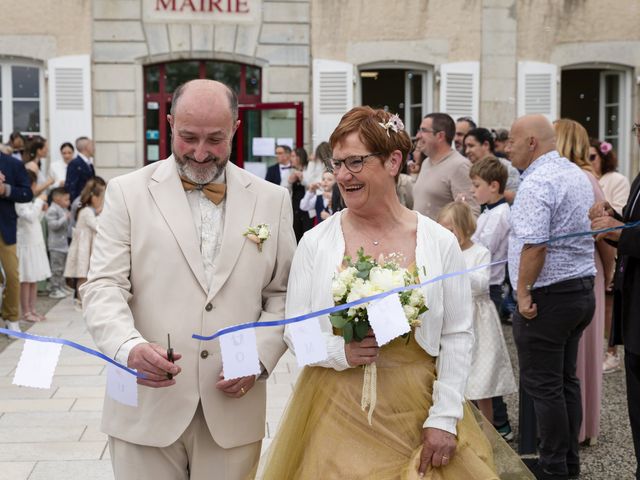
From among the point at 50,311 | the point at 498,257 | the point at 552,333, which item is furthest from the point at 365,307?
the point at 50,311

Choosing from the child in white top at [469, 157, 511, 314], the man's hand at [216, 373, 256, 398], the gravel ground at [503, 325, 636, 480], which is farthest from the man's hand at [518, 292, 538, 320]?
the man's hand at [216, 373, 256, 398]

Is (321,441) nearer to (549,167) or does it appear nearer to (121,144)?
(549,167)

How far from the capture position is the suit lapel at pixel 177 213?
3.44 meters

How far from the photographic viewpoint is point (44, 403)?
7.56 metres

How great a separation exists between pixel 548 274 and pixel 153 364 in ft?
9.48

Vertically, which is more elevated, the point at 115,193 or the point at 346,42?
the point at 346,42

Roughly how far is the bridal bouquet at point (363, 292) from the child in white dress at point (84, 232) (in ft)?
27.8

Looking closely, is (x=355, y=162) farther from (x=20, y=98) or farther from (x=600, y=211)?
(x=20, y=98)

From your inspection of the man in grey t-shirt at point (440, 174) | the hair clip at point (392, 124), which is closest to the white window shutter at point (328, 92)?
the man in grey t-shirt at point (440, 174)

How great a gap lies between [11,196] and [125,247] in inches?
271

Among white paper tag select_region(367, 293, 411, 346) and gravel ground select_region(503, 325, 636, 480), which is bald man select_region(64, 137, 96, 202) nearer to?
gravel ground select_region(503, 325, 636, 480)

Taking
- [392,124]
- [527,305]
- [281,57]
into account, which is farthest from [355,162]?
[281,57]

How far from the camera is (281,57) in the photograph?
17.9 m

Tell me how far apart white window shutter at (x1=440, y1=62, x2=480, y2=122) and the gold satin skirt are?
587 inches
